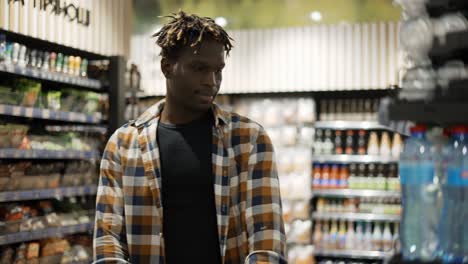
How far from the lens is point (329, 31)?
318 inches

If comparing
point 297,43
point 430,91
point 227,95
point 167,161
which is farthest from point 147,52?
point 430,91

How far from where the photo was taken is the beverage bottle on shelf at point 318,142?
26.6ft

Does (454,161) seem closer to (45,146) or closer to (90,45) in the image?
(45,146)

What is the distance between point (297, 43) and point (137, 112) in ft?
9.18

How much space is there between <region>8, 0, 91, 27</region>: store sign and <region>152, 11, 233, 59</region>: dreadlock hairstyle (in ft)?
8.29

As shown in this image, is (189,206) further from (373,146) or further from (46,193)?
(373,146)

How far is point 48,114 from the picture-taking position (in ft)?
16.3

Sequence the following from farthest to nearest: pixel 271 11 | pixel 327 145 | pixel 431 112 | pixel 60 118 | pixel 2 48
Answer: pixel 271 11 → pixel 327 145 → pixel 60 118 → pixel 2 48 → pixel 431 112

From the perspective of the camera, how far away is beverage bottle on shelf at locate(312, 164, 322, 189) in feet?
26.4

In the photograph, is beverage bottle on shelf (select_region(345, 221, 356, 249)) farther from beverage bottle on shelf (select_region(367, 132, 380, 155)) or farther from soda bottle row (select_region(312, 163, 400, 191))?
beverage bottle on shelf (select_region(367, 132, 380, 155))

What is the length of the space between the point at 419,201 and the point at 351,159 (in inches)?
245

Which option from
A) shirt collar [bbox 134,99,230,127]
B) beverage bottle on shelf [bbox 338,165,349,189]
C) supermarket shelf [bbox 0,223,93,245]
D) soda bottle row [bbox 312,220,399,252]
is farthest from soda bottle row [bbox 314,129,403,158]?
shirt collar [bbox 134,99,230,127]

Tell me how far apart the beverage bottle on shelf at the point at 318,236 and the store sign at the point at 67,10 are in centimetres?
380

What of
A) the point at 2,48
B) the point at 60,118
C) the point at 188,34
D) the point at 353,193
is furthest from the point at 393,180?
the point at 188,34
